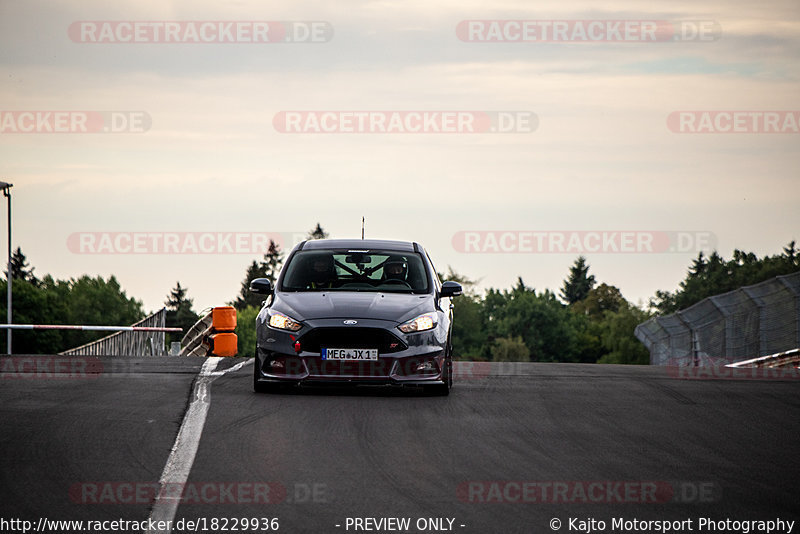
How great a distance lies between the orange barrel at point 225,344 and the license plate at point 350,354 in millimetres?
10309

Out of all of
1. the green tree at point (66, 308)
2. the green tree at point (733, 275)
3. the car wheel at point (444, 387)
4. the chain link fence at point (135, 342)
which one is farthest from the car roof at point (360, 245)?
the green tree at point (733, 275)

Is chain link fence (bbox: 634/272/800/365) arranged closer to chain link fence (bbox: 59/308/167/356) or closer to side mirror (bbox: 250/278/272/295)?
chain link fence (bbox: 59/308/167/356)

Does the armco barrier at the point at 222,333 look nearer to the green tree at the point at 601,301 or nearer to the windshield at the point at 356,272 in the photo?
the windshield at the point at 356,272

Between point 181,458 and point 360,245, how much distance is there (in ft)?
19.9

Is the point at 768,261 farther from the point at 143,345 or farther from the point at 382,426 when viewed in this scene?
the point at 382,426

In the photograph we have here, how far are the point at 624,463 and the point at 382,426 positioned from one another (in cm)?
238

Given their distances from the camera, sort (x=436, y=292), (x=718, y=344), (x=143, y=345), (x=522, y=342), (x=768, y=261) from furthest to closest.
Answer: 1. (x=522, y=342)
2. (x=768, y=261)
3. (x=143, y=345)
4. (x=718, y=344)
5. (x=436, y=292)

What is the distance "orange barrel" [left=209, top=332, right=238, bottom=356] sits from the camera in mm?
22297

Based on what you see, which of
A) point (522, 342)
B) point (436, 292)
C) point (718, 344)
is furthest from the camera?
point (522, 342)

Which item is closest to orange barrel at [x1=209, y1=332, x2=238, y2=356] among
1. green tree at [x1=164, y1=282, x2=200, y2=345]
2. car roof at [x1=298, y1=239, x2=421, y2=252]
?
car roof at [x1=298, y1=239, x2=421, y2=252]

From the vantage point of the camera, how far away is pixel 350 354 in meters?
12.1

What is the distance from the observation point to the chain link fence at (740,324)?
24.2 m

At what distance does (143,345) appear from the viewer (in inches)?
1363

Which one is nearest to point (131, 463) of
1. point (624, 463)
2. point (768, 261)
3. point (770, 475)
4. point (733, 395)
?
point (624, 463)
